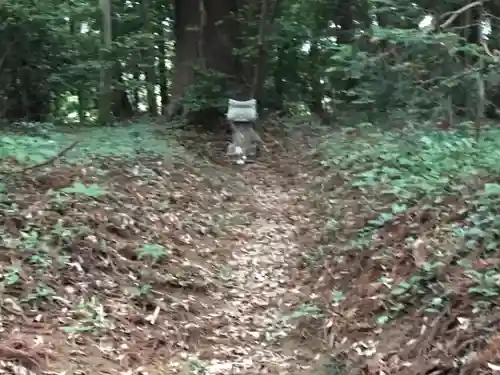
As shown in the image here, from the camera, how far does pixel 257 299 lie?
592 centimetres

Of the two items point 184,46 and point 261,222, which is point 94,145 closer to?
point 261,222

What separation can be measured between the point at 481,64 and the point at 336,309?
2652 mm

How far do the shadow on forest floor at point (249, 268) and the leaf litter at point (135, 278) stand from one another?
0.02 m

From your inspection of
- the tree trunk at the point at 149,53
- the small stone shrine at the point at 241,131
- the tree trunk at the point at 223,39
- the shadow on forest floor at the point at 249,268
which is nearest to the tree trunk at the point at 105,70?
the tree trunk at the point at 149,53

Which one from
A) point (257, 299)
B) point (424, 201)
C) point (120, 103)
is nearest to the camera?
point (257, 299)

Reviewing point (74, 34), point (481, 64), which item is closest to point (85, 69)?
point (74, 34)

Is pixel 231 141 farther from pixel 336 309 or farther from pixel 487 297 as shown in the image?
pixel 487 297

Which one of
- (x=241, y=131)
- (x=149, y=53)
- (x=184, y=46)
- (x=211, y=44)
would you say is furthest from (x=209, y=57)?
(x=149, y=53)

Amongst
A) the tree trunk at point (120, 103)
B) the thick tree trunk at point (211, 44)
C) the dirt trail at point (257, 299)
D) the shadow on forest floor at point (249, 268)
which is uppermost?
the thick tree trunk at point (211, 44)

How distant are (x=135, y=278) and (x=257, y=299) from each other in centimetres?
114

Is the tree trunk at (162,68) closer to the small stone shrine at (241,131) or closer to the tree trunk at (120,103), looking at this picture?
the tree trunk at (120,103)

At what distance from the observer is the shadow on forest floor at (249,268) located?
4430 millimetres

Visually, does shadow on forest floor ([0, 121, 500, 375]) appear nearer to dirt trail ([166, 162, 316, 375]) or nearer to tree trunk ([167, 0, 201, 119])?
dirt trail ([166, 162, 316, 375])

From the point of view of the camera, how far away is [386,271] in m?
5.41
